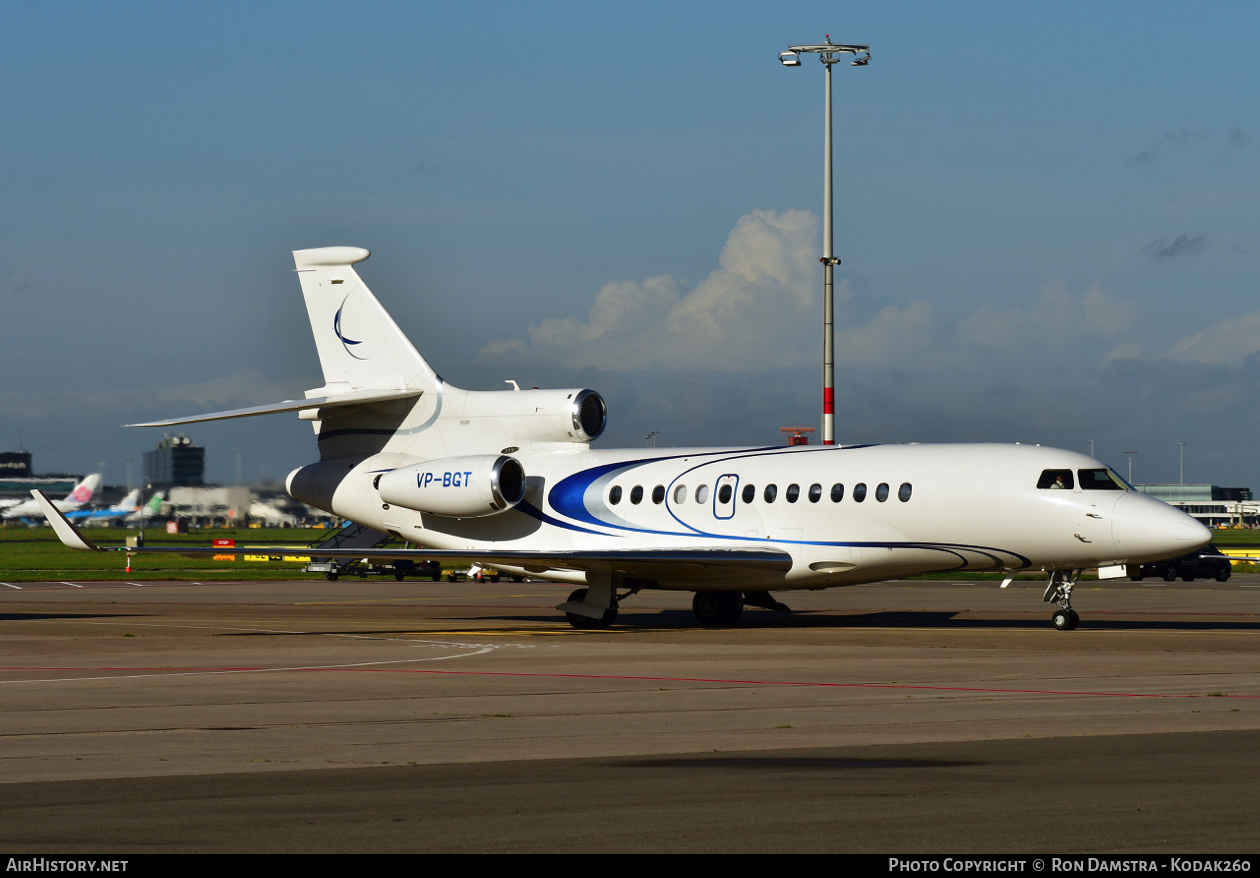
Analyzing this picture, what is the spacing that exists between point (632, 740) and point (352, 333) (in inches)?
993

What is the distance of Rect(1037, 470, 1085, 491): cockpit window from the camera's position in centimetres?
3062

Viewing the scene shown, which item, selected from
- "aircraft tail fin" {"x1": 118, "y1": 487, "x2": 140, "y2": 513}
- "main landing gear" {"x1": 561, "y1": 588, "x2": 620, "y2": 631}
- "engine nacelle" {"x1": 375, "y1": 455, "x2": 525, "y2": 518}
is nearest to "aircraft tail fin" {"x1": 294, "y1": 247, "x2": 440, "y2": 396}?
"engine nacelle" {"x1": 375, "y1": 455, "x2": 525, "y2": 518}

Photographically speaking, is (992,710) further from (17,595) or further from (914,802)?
(17,595)

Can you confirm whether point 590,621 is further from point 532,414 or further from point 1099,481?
point 1099,481

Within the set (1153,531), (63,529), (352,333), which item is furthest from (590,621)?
(1153,531)

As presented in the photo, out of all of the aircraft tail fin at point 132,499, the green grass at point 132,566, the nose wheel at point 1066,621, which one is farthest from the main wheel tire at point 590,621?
the aircraft tail fin at point 132,499

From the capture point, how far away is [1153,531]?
96.7ft

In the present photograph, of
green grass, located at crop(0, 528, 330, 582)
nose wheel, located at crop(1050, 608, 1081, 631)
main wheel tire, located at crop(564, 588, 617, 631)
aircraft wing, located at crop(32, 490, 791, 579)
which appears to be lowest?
green grass, located at crop(0, 528, 330, 582)

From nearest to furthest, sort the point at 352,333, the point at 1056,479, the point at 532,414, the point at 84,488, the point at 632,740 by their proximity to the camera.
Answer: the point at 632,740 → the point at 1056,479 → the point at 532,414 → the point at 352,333 → the point at 84,488

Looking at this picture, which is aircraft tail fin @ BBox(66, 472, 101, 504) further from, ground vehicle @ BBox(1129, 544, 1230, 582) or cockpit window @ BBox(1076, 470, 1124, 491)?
cockpit window @ BBox(1076, 470, 1124, 491)

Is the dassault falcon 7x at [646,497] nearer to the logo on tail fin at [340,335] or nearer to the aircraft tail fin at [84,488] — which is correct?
the logo on tail fin at [340,335]

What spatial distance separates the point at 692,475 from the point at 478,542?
559 cm

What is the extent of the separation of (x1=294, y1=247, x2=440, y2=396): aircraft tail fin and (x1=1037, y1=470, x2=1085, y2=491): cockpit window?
1511cm

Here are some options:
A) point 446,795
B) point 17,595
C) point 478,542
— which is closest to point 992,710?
point 446,795
